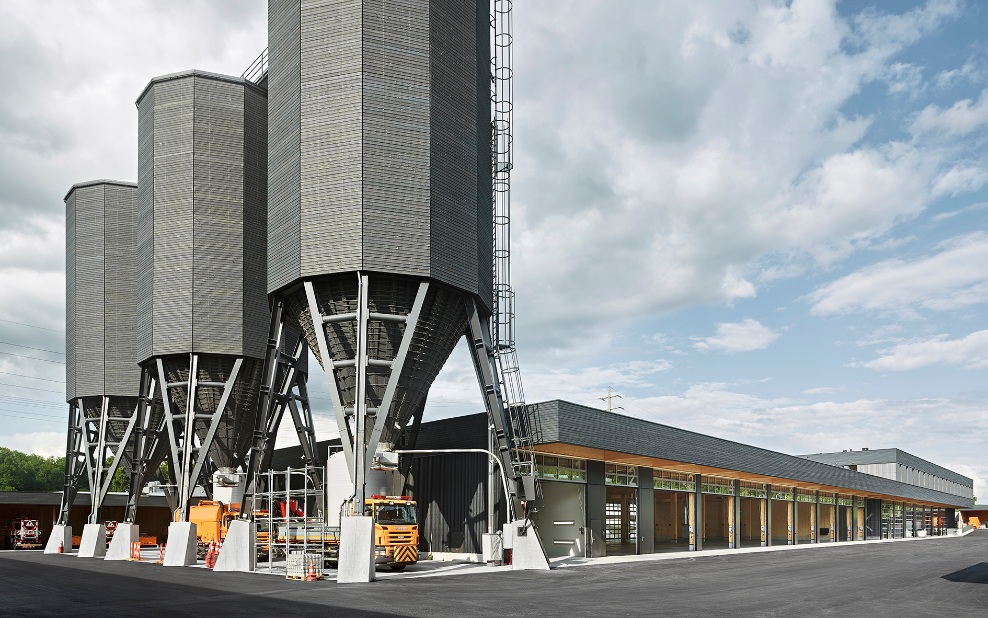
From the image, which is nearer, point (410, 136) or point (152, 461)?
point (410, 136)

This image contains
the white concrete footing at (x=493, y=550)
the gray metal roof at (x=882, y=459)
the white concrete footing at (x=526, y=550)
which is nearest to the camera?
the white concrete footing at (x=526, y=550)

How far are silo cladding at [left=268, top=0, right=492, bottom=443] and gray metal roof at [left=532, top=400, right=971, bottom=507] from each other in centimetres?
634

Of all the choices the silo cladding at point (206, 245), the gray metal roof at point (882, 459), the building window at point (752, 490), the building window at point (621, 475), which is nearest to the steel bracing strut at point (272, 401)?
the silo cladding at point (206, 245)

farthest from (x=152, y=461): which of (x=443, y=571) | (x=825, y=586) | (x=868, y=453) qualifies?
(x=868, y=453)

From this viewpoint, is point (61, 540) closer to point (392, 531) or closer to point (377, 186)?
point (392, 531)

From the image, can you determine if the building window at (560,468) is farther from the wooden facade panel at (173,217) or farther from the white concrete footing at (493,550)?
the wooden facade panel at (173,217)

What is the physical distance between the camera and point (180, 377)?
4600 centimetres

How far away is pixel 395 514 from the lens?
3319 centimetres

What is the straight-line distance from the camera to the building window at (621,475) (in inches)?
1836

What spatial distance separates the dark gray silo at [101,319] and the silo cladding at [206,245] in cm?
1056

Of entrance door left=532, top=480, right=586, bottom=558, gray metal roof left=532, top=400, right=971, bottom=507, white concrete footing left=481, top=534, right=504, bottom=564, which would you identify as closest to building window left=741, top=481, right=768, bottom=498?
gray metal roof left=532, top=400, right=971, bottom=507

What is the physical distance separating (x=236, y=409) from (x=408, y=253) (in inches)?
734

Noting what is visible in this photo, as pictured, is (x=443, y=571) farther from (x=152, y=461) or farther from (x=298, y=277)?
(x=152, y=461)

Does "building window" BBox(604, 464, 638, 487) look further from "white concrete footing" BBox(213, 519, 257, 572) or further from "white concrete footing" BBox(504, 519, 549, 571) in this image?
"white concrete footing" BBox(213, 519, 257, 572)
